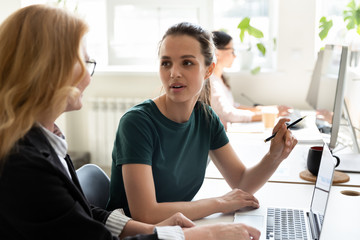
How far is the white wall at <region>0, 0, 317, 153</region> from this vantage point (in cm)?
355

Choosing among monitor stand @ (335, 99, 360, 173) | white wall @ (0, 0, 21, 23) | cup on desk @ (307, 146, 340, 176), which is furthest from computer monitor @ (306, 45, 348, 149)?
white wall @ (0, 0, 21, 23)

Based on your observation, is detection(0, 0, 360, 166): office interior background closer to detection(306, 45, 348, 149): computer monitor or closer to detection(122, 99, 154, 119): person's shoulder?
detection(306, 45, 348, 149): computer monitor

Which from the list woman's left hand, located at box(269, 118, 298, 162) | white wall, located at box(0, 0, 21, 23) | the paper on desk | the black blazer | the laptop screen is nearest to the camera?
the black blazer

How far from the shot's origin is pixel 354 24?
3.33m

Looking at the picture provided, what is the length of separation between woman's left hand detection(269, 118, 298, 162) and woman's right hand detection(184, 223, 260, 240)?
0.47 meters

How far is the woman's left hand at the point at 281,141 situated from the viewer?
1587mm

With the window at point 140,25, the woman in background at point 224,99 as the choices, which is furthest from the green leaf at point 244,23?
the window at point 140,25

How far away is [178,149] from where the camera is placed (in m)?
1.54

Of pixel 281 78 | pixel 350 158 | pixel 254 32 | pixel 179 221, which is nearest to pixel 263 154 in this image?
pixel 350 158

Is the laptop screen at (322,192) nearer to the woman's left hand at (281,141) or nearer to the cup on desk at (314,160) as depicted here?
the woman's left hand at (281,141)

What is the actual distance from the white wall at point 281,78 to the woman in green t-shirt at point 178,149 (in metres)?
1.88

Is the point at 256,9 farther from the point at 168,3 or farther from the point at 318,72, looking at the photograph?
the point at 318,72

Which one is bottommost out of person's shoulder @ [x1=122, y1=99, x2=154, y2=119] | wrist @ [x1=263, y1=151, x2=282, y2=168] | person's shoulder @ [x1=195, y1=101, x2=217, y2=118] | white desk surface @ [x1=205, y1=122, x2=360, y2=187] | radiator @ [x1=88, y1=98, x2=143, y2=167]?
radiator @ [x1=88, y1=98, x2=143, y2=167]

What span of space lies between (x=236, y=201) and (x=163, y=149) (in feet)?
0.95
